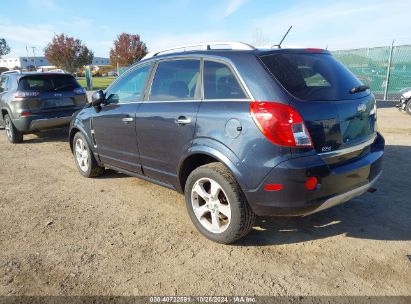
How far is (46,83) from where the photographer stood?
7965 mm

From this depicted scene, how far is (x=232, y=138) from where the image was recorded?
9.36 ft

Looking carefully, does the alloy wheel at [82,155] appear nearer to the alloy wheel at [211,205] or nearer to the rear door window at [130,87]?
the rear door window at [130,87]

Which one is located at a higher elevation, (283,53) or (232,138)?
(283,53)

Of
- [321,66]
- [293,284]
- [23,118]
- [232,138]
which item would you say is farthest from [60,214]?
[23,118]

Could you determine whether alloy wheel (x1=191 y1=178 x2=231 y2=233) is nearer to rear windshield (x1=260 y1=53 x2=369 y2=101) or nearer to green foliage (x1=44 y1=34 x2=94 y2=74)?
rear windshield (x1=260 y1=53 x2=369 y2=101)

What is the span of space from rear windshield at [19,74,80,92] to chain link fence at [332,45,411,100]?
11251mm

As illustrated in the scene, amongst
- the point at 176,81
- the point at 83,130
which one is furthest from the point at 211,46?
the point at 83,130

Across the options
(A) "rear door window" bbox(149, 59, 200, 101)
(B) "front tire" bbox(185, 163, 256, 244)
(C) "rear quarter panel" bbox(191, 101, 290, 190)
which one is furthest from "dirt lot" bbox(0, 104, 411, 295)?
(A) "rear door window" bbox(149, 59, 200, 101)

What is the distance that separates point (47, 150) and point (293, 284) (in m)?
6.48

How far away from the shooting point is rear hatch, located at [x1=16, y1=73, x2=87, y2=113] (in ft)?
25.2

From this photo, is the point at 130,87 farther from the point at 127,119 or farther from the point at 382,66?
the point at 382,66

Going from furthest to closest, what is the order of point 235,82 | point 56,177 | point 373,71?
point 373,71, point 56,177, point 235,82

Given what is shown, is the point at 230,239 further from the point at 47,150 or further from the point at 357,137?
the point at 47,150

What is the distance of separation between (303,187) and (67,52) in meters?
39.4
